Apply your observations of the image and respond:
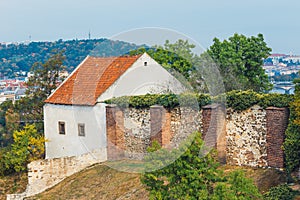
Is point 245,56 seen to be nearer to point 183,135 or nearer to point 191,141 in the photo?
point 183,135

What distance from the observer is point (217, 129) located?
18.6 meters

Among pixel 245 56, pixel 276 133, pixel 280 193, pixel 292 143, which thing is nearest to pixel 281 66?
pixel 245 56

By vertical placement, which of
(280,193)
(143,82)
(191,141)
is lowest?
(280,193)

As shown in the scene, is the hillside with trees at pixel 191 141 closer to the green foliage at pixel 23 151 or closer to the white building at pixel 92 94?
the green foliage at pixel 23 151

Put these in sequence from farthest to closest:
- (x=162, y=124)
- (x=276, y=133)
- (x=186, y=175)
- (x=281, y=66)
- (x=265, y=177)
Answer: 1. (x=281, y=66)
2. (x=162, y=124)
3. (x=276, y=133)
4. (x=265, y=177)
5. (x=186, y=175)

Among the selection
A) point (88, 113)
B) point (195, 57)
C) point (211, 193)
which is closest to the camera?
point (211, 193)

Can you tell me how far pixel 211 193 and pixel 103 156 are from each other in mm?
9861

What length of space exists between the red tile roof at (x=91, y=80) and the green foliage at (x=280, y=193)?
10218 mm

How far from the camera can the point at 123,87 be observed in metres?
23.3

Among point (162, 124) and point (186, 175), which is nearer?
point (186, 175)

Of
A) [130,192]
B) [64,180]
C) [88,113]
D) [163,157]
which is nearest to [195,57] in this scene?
[88,113]

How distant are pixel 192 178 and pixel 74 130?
12.0 metres

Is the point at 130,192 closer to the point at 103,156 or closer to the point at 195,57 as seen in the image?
the point at 103,156

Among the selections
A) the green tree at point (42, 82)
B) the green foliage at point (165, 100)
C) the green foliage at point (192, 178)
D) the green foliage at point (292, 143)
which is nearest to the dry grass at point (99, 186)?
the green foliage at point (165, 100)
